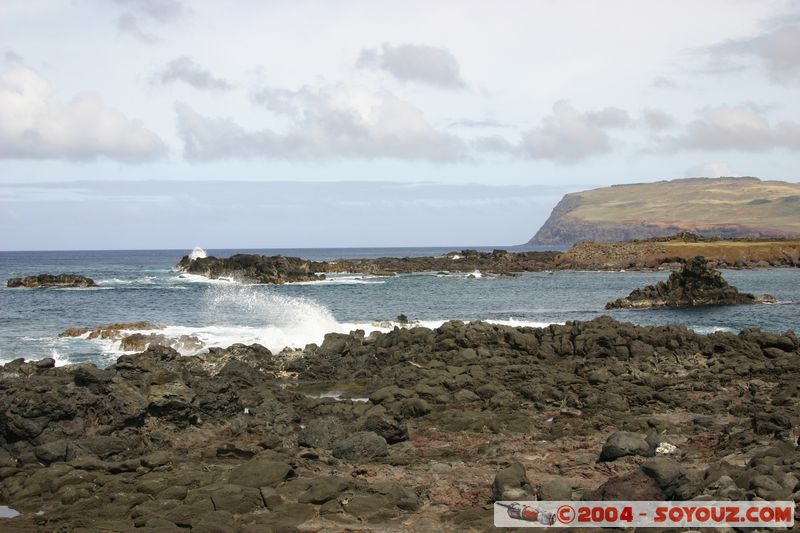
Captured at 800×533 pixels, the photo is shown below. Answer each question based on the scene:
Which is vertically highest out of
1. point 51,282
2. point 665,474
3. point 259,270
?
point 259,270

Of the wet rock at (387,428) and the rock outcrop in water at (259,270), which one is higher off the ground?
the rock outcrop in water at (259,270)

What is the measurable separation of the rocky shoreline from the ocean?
9.25 m

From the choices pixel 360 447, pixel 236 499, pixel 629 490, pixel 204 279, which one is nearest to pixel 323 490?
pixel 236 499

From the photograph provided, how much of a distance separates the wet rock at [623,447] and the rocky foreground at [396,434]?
1.9 inches

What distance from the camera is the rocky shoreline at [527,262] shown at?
7681cm

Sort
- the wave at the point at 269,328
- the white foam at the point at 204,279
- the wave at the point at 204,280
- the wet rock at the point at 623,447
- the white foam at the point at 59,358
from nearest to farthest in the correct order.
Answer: the wet rock at the point at 623,447 → the white foam at the point at 59,358 → the wave at the point at 269,328 → the wave at the point at 204,280 → the white foam at the point at 204,279

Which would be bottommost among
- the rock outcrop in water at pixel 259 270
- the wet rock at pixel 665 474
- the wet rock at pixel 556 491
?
the wet rock at pixel 556 491

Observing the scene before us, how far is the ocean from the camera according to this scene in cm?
2964

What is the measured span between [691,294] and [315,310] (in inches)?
920

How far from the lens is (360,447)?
42.1 feet

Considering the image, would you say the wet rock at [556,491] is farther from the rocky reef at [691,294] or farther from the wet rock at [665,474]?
the rocky reef at [691,294]

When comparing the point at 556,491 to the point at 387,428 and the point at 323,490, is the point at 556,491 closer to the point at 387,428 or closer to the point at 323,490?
the point at 323,490

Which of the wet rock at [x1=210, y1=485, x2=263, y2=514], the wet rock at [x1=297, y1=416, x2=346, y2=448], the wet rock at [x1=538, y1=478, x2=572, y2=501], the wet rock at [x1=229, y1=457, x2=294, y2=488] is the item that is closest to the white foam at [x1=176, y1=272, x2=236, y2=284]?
the wet rock at [x1=297, y1=416, x2=346, y2=448]

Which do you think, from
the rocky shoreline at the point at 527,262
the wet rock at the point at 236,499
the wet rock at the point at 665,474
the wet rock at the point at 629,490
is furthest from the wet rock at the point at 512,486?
the rocky shoreline at the point at 527,262
